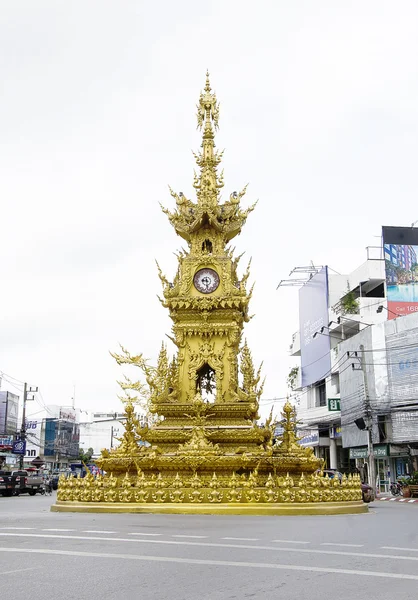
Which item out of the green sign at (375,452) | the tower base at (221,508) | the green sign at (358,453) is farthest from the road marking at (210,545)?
the green sign at (358,453)

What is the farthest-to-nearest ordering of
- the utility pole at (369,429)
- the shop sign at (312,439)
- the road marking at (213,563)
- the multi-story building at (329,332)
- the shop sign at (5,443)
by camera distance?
the shop sign at (312,439), the shop sign at (5,443), the multi-story building at (329,332), the utility pole at (369,429), the road marking at (213,563)

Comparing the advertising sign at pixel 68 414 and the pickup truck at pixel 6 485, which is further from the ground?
the advertising sign at pixel 68 414

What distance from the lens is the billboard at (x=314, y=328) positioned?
59406mm

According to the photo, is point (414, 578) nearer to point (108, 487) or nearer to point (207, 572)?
point (207, 572)

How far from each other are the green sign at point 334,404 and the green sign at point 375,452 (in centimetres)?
398

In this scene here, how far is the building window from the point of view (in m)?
61.7

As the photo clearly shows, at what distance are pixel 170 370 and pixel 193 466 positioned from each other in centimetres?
480

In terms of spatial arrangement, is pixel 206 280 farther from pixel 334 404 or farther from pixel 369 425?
pixel 334 404

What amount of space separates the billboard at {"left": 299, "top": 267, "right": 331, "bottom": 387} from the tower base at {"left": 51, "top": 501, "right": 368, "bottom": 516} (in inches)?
1638

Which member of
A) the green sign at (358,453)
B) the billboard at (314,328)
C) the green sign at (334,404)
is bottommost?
the green sign at (358,453)

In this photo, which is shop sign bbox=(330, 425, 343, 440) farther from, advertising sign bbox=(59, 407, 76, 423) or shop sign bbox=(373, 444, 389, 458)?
advertising sign bbox=(59, 407, 76, 423)

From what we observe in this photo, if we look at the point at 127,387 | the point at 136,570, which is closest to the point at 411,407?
the point at 127,387

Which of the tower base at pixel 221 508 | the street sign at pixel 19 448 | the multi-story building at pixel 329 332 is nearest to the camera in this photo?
the tower base at pixel 221 508

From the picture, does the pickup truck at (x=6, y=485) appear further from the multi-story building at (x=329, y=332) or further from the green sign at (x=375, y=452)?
the multi-story building at (x=329, y=332)
